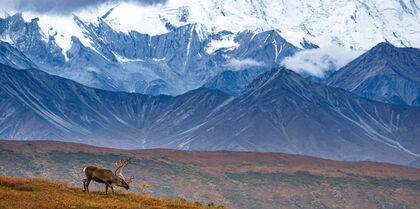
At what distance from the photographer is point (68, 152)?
6806 inches

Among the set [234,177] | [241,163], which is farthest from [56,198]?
[241,163]

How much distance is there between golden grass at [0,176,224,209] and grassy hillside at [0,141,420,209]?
93.6m

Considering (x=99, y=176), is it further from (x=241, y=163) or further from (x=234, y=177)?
(x=241, y=163)

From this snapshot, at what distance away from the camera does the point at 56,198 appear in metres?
38.2

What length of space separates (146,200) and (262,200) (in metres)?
104

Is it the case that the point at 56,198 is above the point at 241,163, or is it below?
below

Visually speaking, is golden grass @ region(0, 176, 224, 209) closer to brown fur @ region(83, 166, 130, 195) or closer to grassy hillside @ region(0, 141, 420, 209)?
brown fur @ region(83, 166, 130, 195)

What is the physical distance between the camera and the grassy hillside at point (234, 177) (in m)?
148

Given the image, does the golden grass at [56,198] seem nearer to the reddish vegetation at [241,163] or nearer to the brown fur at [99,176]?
the brown fur at [99,176]

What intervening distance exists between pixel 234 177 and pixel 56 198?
426 ft

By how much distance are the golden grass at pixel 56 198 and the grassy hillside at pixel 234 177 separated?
93.6 metres

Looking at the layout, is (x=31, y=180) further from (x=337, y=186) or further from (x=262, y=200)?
(x=337, y=186)

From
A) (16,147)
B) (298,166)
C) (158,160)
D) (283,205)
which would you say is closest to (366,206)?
(283,205)

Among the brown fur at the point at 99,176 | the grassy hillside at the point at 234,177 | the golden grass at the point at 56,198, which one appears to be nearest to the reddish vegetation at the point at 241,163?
the grassy hillside at the point at 234,177
